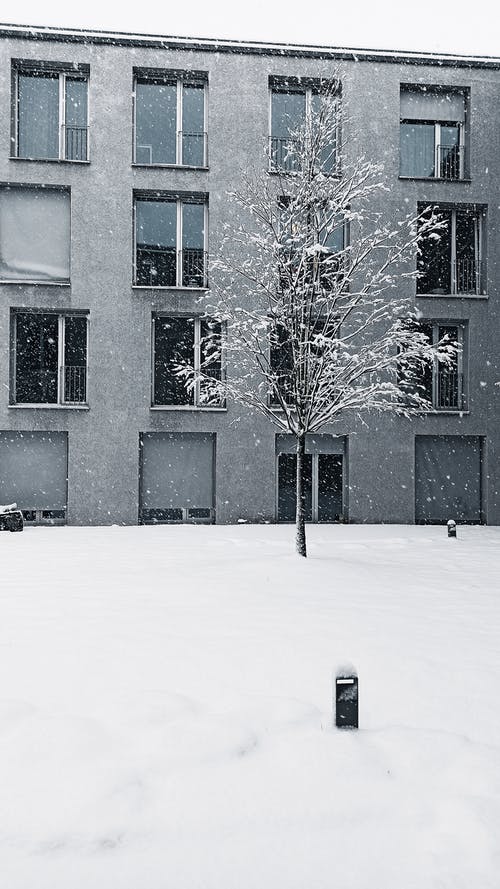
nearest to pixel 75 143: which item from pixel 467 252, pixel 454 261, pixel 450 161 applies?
pixel 450 161

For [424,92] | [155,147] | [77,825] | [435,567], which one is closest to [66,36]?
[155,147]

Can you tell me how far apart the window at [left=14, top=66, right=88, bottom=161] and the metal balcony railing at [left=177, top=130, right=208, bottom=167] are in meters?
2.63

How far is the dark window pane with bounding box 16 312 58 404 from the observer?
57.8 feet

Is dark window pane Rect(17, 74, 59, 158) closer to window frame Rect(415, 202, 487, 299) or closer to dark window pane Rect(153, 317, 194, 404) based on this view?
dark window pane Rect(153, 317, 194, 404)

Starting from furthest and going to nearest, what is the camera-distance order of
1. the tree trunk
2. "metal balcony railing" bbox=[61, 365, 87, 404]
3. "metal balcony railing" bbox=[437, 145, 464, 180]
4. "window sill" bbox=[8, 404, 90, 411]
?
"metal balcony railing" bbox=[437, 145, 464, 180] → "metal balcony railing" bbox=[61, 365, 87, 404] → "window sill" bbox=[8, 404, 90, 411] → the tree trunk

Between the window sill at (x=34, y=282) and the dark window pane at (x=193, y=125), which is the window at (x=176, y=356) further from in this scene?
the dark window pane at (x=193, y=125)

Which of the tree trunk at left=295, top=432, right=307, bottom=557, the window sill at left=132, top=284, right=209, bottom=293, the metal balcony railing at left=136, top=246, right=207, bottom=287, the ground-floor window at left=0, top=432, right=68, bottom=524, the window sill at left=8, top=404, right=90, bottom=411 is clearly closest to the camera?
the tree trunk at left=295, top=432, right=307, bottom=557

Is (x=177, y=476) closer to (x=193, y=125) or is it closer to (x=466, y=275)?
(x=193, y=125)

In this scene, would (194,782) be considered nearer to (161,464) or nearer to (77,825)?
(77,825)

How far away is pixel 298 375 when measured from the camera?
10.6 m

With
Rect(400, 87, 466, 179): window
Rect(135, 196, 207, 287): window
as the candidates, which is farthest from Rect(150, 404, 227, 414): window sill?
Rect(400, 87, 466, 179): window

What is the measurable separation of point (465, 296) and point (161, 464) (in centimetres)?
984

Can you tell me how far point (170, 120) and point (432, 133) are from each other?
768 cm

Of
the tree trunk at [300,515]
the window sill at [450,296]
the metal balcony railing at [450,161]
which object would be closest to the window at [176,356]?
the window sill at [450,296]
